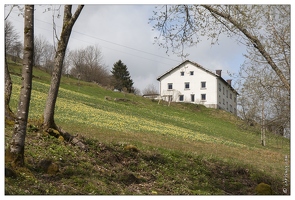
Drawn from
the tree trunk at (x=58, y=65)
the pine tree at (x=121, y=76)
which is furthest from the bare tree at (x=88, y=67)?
the tree trunk at (x=58, y=65)

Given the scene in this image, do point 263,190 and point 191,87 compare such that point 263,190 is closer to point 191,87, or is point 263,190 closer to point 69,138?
point 69,138

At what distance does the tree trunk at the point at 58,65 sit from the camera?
1219 cm

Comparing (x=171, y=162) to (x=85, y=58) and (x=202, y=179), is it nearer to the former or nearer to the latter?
(x=202, y=179)

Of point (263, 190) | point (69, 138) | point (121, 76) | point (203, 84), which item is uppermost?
point (121, 76)

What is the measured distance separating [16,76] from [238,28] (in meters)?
37.5

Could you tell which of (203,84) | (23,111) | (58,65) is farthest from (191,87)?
(23,111)

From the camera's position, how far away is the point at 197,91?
249ft

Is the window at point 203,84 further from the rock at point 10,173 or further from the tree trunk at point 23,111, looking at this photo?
the rock at point 10,173

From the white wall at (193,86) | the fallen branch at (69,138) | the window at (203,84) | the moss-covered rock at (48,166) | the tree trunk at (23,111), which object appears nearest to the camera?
the tree trunk at (23,111)

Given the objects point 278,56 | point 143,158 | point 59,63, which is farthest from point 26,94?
point 278,56

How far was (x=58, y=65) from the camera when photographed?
40.1ft

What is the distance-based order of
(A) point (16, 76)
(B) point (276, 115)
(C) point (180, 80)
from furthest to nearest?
1. (C) point (180, 80)
2. (A) point (16, 76)
3. (B) point (276, 115)

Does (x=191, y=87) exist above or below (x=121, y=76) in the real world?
below

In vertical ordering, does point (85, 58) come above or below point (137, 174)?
above
